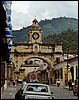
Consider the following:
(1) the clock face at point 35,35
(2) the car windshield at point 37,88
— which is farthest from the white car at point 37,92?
(1) the clock face at point 35,35

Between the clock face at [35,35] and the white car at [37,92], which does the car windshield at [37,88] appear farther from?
the clock face at [35,35]

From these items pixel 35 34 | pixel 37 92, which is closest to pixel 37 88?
pixel 37 92

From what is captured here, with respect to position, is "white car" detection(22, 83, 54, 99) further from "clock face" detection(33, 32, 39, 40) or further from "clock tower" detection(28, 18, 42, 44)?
"clock face" detection(33, 32, 39, 40)

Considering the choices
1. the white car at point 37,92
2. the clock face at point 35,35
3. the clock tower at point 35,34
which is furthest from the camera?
the clock face at point 35,35

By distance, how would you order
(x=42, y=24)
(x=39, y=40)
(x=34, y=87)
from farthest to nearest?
(x=42, y=24) < (x=39, y=40) < (x=34, y=87)

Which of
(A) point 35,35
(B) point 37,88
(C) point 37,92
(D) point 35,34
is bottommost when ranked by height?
(C) point 37,92

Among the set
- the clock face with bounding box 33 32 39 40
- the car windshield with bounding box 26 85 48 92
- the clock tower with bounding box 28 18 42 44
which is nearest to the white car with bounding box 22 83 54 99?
the car windshield with bounding box 26 85 48 92

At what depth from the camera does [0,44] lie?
22391 mm

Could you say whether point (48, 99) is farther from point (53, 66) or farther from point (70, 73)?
point (53, 66)

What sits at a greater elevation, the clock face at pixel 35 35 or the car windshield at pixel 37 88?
the clock face at pixel 35 35

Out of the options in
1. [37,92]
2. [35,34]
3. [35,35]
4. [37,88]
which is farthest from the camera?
[35,34]

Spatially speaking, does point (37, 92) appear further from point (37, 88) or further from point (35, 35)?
point (35, 35)

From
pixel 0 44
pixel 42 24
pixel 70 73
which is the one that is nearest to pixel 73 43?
pixel 70 73

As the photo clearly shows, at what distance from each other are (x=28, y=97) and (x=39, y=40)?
2403 inches
